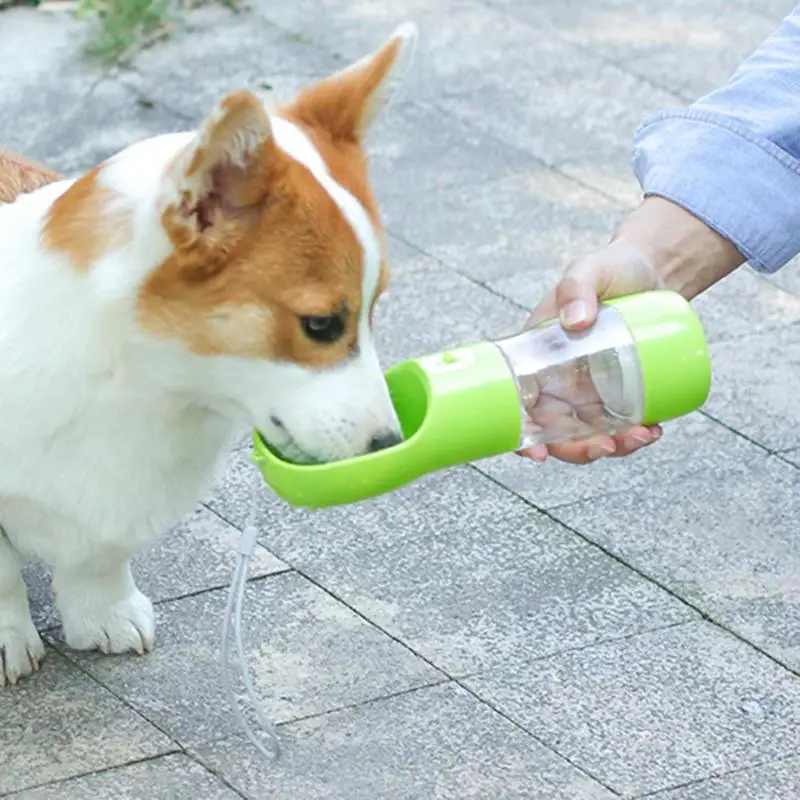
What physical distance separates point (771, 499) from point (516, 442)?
1.25m

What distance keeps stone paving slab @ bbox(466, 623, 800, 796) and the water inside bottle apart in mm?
530

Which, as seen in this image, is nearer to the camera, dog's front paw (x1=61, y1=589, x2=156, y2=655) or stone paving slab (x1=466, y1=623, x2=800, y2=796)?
stone paving slab (x1=466, y1=623, x2=800, y2=796)

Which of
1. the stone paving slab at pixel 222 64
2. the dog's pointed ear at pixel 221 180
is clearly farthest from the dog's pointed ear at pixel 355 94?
the stone paving slab at pixel 222 64

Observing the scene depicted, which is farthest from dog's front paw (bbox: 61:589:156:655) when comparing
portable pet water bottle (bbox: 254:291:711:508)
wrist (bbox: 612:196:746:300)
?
wrist (bbox: 612:196:746:300)

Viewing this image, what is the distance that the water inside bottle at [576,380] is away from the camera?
266 cm

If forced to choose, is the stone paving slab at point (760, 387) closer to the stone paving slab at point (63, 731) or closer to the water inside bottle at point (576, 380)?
the water inside bottle at point (576, 380)

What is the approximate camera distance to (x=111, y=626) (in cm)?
309

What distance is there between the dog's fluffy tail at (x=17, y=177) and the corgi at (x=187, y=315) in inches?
8.2

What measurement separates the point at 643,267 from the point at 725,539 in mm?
928

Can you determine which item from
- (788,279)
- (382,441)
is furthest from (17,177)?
(788,279)

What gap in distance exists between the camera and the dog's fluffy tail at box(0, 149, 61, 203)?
3.08 m

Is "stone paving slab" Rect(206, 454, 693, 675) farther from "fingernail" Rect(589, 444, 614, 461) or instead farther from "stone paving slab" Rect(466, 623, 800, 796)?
"fingernail" Rect(589, 444, 614, 461)

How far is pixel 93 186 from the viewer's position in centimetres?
265

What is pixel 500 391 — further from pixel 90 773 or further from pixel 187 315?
pixel 90 773
